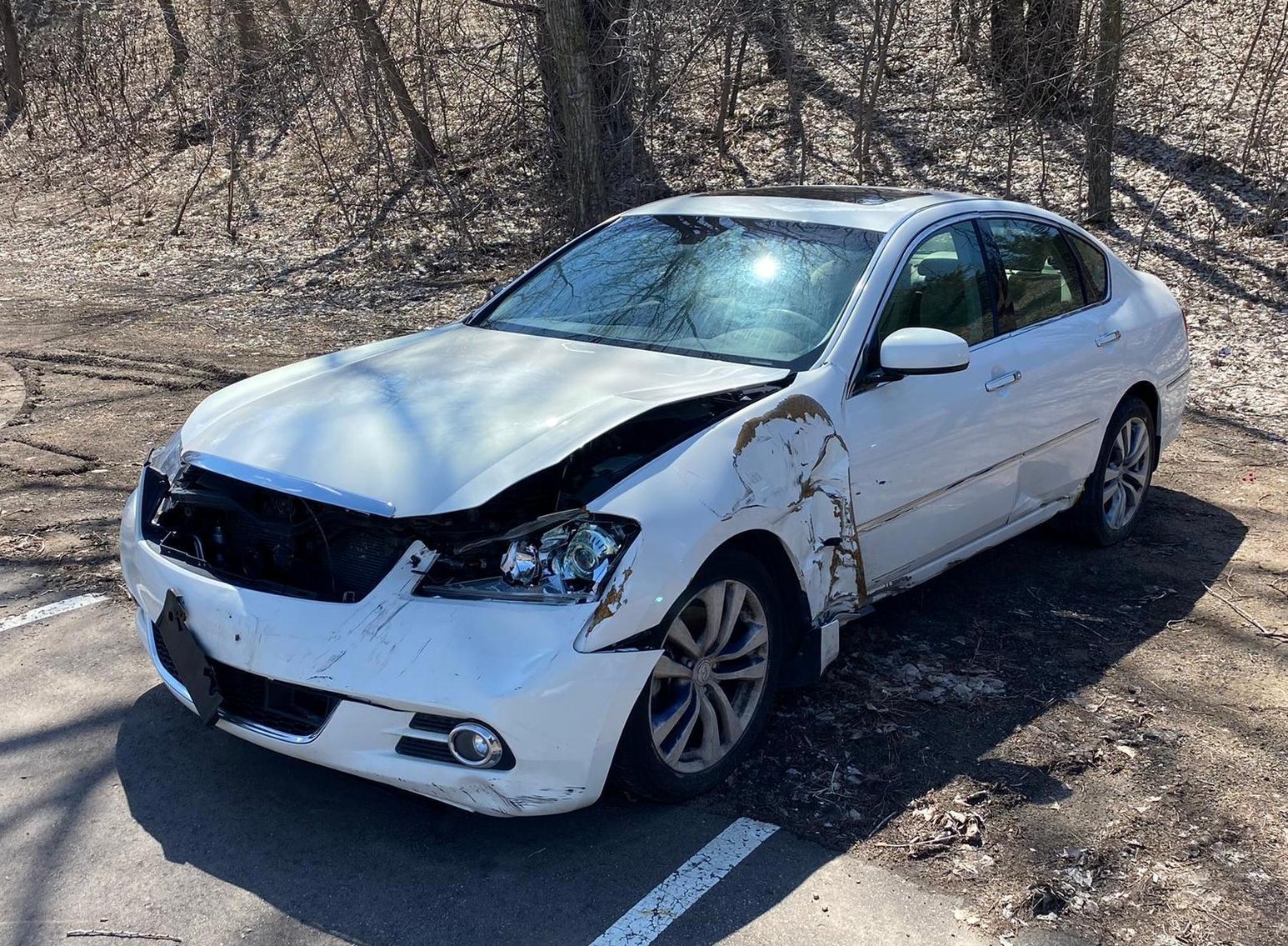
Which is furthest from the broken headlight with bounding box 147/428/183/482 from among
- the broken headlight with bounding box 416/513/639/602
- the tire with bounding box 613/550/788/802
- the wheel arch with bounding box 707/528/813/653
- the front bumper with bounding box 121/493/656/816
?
the wheel arch with bounding box 707/528/813/653

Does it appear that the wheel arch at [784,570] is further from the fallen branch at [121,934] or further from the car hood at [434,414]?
the fallen branch at [121,934]

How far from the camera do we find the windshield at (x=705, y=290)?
436 cm

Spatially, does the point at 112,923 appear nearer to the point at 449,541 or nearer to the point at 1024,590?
the point at 449,541

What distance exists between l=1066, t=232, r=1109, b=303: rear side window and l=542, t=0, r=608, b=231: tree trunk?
6160 millimetres

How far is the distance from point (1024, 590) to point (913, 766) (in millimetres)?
1725

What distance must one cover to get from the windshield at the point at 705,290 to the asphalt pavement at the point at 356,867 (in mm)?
1713

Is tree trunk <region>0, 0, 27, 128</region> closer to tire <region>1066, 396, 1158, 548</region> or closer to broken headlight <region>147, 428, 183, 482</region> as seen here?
broken headlight <region>147, 428, 183, 482</region>

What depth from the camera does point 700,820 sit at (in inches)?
140

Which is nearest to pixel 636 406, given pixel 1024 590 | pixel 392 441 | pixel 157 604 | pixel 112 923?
pixel 392 441

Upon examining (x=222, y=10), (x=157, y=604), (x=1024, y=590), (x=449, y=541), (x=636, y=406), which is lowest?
(x=1024, y=590)

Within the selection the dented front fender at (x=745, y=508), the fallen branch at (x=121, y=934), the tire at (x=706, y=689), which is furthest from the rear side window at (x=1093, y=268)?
the fallen branch at (x=121, y=934)

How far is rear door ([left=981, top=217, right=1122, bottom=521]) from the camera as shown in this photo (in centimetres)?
504

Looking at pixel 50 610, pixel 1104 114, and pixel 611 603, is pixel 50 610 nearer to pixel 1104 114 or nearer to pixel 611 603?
pixel 611 603

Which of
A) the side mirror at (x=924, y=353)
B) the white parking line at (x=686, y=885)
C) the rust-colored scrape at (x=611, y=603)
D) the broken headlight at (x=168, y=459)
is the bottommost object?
the white parking line at (x=686, y=885)
